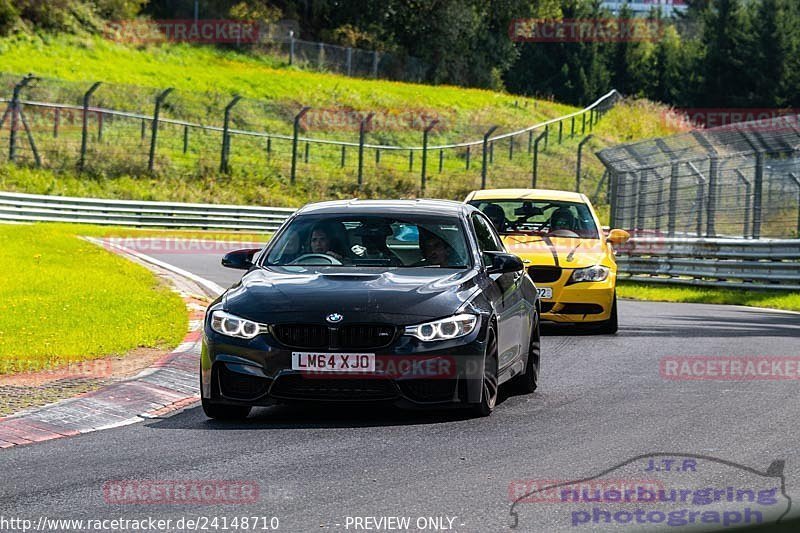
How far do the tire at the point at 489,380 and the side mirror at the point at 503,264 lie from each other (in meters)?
0.76

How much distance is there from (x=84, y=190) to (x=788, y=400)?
31.5 meters

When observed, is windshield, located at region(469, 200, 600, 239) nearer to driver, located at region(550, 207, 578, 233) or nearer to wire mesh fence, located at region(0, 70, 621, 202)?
driver, located at region(550, 207, 578, 233)

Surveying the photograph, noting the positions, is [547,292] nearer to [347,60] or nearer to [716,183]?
[716,183]

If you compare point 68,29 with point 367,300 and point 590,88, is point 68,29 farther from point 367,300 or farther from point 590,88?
point 367,300

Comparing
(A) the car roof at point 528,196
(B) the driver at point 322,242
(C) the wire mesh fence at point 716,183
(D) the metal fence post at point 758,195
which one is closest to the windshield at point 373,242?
(B) the driver at point 322,242

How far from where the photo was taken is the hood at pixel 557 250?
47.6ft

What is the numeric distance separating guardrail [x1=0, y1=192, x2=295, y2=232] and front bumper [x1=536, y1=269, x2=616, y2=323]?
2142 cm

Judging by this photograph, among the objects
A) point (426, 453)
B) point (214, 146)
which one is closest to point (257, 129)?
point (214, 146)

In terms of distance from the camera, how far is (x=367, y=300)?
8.36 m

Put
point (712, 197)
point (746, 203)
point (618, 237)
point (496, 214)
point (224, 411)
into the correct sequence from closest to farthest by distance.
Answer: point (224, 411)
point (618, 237)
point (496, 214)
point (746, 203)
point (712, 197)

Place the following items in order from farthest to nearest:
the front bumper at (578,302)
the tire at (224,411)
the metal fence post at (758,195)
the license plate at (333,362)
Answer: the metal fence post at (758,195) → the front bumper at (578,302) → the tire at (224,411) → the license plate at (333,362)

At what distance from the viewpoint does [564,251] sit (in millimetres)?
14742

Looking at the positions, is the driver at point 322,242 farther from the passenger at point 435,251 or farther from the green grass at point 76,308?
the green grass at point 76,308

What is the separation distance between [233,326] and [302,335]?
45cm
